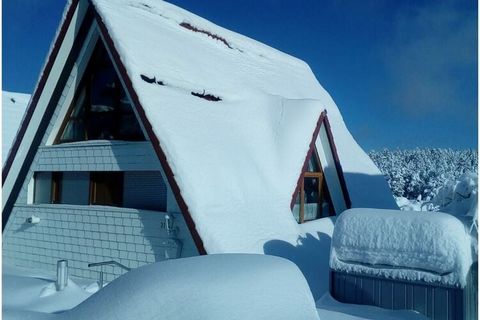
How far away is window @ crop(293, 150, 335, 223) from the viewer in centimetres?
877

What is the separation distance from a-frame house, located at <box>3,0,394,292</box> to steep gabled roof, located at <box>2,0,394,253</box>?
0.09ft

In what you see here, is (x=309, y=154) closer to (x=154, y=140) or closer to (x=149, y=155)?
(x=149, y=155)

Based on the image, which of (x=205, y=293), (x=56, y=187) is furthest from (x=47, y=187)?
(x=205, y=293)

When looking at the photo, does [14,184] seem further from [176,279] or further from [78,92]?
[176,279]

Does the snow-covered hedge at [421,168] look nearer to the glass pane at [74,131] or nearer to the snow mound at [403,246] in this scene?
the snow mound at [403,246]

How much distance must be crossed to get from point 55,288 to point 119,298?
12.9ft

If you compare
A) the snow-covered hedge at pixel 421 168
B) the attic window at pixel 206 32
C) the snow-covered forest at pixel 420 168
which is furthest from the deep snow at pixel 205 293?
the snow-covered hedge at pixel 421 168

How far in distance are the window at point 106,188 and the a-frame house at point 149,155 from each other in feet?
0.09

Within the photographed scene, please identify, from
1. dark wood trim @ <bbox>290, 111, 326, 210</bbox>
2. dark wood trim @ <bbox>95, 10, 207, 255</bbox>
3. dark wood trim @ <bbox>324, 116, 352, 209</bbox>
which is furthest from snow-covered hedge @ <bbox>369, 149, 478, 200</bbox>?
dark wood trim @ <bbox>95, 10, 207, 255</bbox>

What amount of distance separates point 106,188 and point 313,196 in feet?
14.4

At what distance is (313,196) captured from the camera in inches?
370

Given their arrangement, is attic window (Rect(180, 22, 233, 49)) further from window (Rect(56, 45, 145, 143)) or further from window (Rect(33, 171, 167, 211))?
window (Rect(33, 171, 167, 211))

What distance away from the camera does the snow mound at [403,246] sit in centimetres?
500

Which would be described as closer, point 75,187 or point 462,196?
point 462,196
